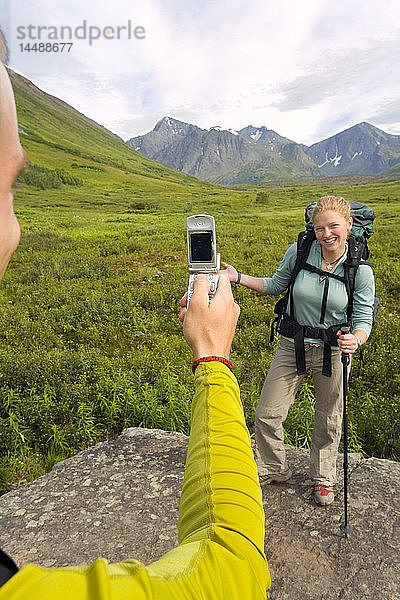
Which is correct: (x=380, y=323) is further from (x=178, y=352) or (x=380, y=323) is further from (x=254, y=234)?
(x=254, y=234)

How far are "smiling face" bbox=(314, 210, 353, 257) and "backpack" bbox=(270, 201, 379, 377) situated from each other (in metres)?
0.12

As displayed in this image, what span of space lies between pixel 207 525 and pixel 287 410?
10.2ft

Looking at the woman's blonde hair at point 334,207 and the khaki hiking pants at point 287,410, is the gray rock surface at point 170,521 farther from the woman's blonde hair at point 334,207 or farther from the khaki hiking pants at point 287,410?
the woman's blonde hair at point 334,207

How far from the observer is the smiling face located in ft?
12.5

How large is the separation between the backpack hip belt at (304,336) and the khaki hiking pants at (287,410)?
91 millimetres

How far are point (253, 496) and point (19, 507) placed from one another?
362 cm

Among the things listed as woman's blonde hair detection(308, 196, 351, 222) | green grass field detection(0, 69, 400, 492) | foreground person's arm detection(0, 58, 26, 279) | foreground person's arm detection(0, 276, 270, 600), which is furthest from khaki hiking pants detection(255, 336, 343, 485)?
foreground person's arm detection(0, 58, 26, 279)

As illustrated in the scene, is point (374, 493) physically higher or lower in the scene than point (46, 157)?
lower

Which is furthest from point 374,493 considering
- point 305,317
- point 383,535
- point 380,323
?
point 380,323

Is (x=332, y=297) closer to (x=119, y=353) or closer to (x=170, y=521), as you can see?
(x=170, y=521)

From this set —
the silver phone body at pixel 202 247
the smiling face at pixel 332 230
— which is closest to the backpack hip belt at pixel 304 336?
the smiling face at pixel 332 230

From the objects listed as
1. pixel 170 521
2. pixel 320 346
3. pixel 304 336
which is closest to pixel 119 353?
pixel 170 521

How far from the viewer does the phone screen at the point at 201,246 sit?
9.35ft

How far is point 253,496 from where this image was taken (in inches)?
52.6
